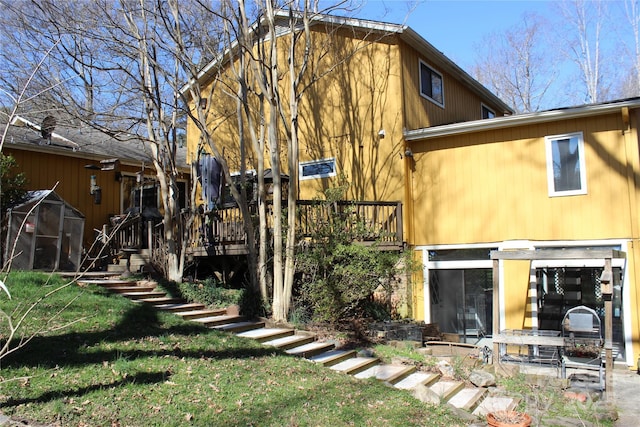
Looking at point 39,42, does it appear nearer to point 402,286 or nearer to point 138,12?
point 138,12

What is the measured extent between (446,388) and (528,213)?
520 centimetres

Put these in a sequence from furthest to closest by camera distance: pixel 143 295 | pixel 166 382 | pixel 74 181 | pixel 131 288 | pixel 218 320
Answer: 1. pixel 74 181
2. pixel 131 288
3. pixel 143 295
4. pixel 218 320
5. pixel 166 382

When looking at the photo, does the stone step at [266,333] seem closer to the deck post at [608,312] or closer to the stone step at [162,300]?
the stone step at [162,300]

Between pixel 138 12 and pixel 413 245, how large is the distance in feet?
26.8

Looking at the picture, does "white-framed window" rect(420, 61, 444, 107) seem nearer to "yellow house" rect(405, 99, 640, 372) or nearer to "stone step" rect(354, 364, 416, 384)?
"yellow house" rect(405, 99, 640, 372)

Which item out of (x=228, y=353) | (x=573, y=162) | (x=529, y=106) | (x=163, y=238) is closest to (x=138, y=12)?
(x=163, y=238)

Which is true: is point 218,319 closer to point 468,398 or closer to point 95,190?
point 468,398

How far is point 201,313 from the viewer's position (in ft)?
31.3

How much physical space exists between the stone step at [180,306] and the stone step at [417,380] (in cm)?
425

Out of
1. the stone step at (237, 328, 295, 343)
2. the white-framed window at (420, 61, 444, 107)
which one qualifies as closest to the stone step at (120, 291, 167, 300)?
the stone step at (237, 328, 295, 343)

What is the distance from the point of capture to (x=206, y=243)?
11820 millimetres

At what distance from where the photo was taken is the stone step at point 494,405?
22.5 feet


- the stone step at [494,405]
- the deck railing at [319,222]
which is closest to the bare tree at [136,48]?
the deck railing at [319,222]

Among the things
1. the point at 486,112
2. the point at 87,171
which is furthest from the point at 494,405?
the point at 87,171
